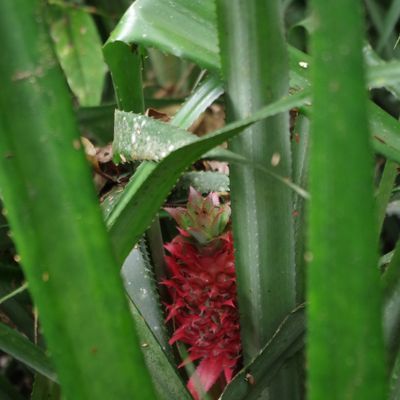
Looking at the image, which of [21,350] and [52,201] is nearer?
[52,201]

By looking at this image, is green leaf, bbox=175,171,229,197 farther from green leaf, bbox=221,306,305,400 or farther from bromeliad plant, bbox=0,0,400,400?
green leaf, bbox=221,306,305,400

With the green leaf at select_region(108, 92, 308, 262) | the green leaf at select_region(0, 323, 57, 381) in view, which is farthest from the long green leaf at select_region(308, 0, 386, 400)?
the green leaf at select_region(0, 323, 57, 381)

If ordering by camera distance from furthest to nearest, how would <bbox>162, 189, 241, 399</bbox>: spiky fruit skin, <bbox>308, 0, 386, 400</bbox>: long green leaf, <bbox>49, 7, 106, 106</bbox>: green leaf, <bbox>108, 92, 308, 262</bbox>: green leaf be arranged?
<bbox>49, 7, 106, 106</bbox>: green leaf
<bbox>162, 189, 241, 399</bbox>: spiky fruit skin
<bbox>108, 92, 308, 262</bbox>: green leaf
<bbox>308, 0, 386, 400</bbox>: long green leaf

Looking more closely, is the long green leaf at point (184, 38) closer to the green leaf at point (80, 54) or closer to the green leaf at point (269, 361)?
the green leaf at point (269, 361)

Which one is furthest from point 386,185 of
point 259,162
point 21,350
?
point 21,350

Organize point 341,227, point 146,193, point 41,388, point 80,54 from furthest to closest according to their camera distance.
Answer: point 80,54, point 41,388, point 146,193, point 341,227

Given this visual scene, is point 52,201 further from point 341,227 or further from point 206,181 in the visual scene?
point 206,181

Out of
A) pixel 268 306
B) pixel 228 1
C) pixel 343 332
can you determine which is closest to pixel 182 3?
pixel 228 1

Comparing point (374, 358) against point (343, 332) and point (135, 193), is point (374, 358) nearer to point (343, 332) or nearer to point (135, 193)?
point (343, 332)
